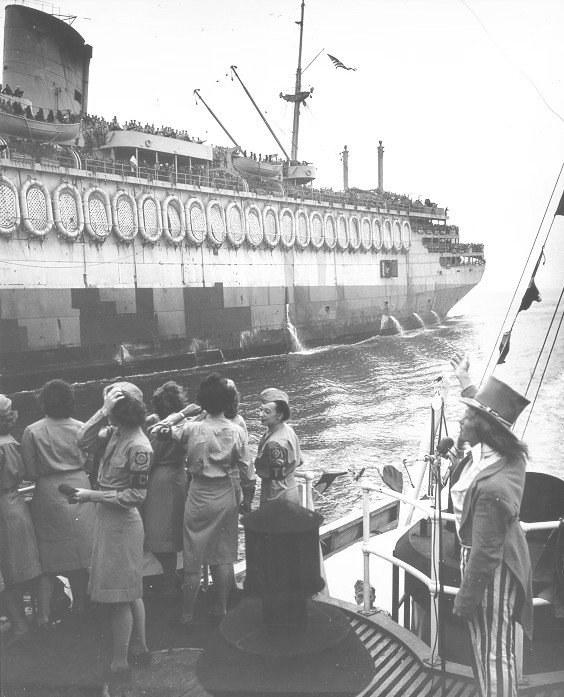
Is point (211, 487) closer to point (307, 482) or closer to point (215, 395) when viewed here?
point (215, 395)

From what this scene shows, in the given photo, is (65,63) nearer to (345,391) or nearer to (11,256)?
(11,256)

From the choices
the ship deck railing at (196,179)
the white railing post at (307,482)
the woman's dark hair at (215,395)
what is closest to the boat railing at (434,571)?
the white railing post at (307,482)

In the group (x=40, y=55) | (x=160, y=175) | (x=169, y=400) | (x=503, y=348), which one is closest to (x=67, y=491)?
(x=169, y=400)

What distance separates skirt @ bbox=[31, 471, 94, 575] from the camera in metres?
3.99

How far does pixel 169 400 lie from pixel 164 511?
2.39 feet

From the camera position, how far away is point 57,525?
158 inches

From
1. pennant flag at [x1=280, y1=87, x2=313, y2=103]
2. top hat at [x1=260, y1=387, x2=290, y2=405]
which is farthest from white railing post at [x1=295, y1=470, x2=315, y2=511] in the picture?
pennant flag at [x1=280, y1=87, x2=313, y2=103]

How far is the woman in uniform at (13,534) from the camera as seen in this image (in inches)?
152

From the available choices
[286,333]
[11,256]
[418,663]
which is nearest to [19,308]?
[11,256]

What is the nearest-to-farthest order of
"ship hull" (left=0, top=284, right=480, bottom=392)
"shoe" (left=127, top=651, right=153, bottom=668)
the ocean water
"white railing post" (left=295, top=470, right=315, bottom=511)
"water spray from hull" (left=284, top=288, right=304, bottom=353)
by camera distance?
"shoe" (left=127, top=651, right=153, bottom=668) < "white railing post" (left=295, top=470, right=315, bottom=511) < the ocean water < "ship hull" (left=0, top=284, right=480, bottom=392) < "water spray from hull" (left=284, top=288, right=304, bottom=353)

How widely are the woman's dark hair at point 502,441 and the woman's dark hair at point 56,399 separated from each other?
2.53 meters

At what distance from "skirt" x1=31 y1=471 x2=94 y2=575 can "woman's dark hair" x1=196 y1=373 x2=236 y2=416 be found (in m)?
0.92

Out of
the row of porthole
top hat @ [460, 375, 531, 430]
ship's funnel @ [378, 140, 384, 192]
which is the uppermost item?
ship's funnel @ [378, 140, 384, 192]

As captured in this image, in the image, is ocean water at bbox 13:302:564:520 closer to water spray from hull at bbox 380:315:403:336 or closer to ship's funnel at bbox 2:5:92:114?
water spray from hull at bbox 380:315:403:336
